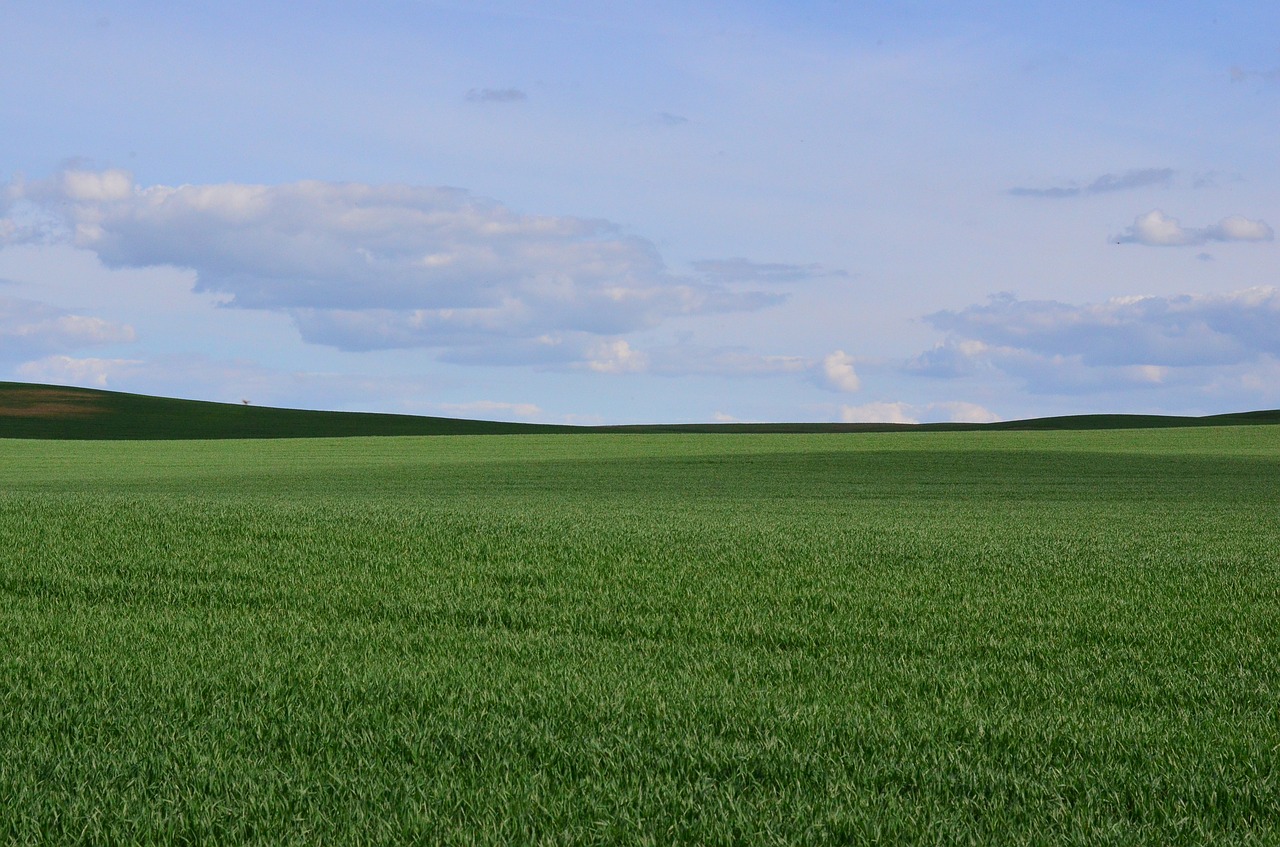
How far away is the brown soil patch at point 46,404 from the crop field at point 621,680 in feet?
234

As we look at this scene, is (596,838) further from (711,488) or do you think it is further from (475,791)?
(711,488)

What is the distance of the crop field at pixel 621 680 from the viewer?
16.8 feet

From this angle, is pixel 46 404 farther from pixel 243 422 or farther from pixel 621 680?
pixel 621 680

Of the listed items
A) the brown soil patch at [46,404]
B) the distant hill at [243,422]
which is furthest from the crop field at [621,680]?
the brown soil patch at [46,404]

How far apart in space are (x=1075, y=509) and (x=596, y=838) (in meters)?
Answer: 21.6

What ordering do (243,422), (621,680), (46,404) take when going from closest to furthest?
(621,680) → (46,404) → (243,422)

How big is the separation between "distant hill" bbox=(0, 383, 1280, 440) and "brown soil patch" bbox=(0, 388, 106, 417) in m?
0.07

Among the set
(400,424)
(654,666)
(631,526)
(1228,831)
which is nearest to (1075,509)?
(631,526)

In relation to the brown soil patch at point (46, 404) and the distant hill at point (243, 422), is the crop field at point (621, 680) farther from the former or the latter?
the brown soil patch at point (46, 404)

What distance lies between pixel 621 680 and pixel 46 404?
88.7 metres

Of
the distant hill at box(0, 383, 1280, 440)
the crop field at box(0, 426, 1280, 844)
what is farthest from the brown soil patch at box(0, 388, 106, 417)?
the crop field at box(0, 426, 1280, 844)

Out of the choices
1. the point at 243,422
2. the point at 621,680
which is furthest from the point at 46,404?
the point at 621,680

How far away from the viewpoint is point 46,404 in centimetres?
8369

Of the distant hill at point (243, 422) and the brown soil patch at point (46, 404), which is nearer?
the distant hill at point (243, 422)
